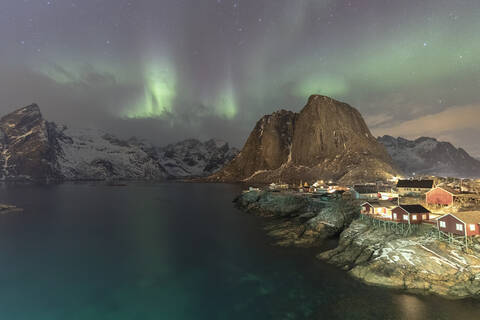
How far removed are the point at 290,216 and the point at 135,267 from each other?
4557cm

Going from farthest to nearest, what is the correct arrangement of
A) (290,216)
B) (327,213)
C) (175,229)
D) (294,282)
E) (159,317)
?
(290,216) < (175,229) < (327,213) < (294,282) < (159,317)

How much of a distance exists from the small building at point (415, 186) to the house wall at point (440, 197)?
20.8 meters

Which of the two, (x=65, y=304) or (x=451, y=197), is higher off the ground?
(x=451, y=197)

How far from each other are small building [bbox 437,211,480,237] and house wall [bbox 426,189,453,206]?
1905 cm

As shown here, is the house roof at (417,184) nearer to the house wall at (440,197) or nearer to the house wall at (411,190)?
the house wall at (411,190)

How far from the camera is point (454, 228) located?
29.3 metres

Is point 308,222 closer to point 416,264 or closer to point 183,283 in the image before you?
point 416,264

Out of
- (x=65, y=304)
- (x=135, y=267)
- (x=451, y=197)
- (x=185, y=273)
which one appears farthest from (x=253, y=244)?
(x=451, y=197)

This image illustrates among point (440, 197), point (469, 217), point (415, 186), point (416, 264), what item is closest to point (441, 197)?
point (440, 197)

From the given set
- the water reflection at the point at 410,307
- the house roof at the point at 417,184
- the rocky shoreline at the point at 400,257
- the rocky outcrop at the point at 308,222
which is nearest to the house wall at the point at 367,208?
the rocky outcrop at the point at 308,222

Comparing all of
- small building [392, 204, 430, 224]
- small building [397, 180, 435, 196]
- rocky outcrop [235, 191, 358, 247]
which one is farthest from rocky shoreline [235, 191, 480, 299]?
small building [397, 180, 435, 196]

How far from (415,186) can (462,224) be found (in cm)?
4920

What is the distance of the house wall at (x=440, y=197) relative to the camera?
4569cm

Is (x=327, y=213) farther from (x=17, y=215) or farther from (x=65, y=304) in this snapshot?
(x=17, y=215)
